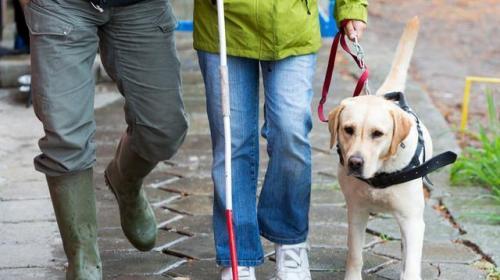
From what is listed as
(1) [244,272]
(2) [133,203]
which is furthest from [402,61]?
(2) [133,203]

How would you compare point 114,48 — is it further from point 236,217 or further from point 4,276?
point 4,276

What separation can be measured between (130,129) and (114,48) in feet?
1.26

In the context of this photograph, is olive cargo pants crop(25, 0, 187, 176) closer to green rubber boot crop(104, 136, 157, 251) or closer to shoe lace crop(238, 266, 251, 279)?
green rubber boot crop(104, 136, 157, 251)

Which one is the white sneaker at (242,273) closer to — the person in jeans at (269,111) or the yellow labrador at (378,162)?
the person in jeans at (269,111)

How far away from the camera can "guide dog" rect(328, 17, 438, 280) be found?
3922mm

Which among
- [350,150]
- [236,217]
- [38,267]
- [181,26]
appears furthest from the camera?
[181,26]

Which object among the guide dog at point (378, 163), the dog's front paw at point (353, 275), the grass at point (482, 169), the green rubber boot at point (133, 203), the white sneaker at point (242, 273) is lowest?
the grass at point (482, 169)

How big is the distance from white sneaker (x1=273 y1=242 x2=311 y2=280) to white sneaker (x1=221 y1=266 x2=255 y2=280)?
12 cm

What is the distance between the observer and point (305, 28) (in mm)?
4113

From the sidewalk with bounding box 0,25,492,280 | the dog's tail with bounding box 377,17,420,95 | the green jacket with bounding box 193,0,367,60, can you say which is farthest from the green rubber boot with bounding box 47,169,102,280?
the dog's tail with bounding box 377,17,420,95

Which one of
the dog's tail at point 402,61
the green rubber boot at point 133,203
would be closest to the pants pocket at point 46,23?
the green rubber boot at point 133,203

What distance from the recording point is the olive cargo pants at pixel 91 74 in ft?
12.8

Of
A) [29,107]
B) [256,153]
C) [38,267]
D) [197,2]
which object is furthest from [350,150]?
[29,107]

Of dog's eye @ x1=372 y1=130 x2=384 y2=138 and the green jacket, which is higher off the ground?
the green jacket
